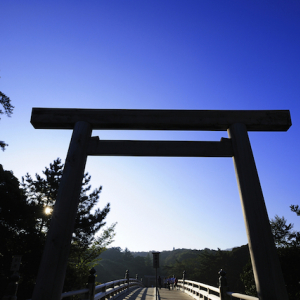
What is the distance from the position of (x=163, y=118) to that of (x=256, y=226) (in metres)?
2.29

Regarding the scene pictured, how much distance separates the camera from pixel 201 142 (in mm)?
3869

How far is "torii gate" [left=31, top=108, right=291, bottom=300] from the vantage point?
2922mm

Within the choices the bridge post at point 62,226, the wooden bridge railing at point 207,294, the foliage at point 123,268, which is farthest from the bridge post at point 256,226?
the foliage at point 123,268

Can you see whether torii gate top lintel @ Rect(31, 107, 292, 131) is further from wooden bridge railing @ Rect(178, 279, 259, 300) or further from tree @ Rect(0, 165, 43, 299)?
tree @ Rect(0, 165, 43, 299)

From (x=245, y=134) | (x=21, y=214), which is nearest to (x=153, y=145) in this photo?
→ (x=245, y=134)

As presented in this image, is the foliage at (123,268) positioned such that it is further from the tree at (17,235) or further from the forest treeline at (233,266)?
the tree at (17,235)

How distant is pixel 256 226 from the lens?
115 inches

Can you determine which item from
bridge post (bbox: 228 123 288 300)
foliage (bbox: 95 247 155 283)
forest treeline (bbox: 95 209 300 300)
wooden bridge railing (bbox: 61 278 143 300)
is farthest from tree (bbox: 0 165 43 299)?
foliage (bbox: 95 247 155 283)

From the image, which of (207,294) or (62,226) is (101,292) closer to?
(207,294)

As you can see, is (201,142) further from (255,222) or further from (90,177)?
(90,177)

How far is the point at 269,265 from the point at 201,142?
6.81 feet

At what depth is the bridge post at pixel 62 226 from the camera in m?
2.65

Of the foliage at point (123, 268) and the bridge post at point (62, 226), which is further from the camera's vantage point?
→ the foliage at point (123, 268)

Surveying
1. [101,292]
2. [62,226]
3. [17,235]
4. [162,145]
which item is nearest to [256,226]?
[162,145]
